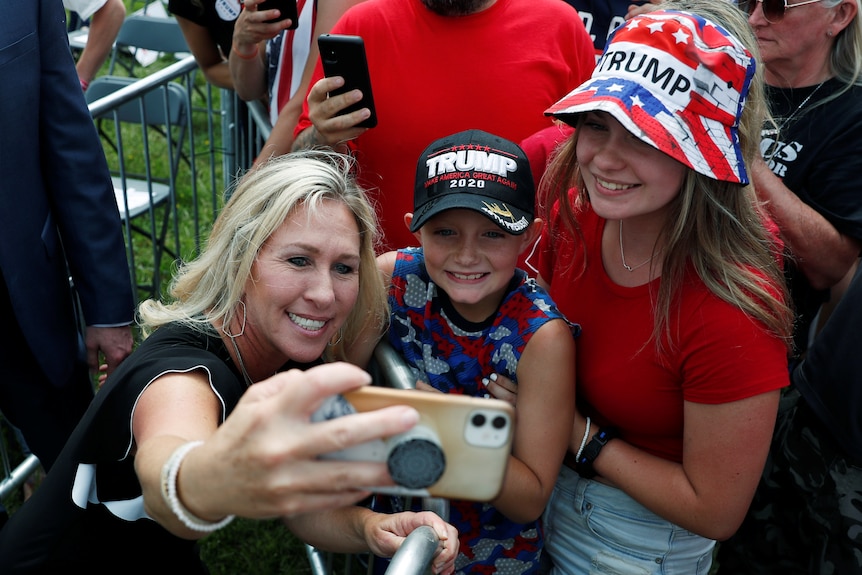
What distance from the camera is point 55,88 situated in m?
2.53

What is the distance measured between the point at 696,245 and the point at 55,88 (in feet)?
6.53

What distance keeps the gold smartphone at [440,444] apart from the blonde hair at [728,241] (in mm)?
915

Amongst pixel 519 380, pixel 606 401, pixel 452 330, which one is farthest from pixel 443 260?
pixel 606 401

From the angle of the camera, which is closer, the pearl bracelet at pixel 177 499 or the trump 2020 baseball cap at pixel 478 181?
the pearl bracelet at pixel 177 499

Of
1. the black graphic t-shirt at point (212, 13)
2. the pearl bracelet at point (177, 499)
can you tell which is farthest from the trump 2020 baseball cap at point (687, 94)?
the black graphic t-shirt at point (212, 13)

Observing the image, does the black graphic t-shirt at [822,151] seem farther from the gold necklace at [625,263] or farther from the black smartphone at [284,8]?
the black smartphone at [284,8]

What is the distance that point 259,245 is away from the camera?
1.99 meters

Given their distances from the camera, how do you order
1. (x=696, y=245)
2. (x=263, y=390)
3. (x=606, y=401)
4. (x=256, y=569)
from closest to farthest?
(x=263, y=390) < (x=696, y=245) < (x=606, y=401) < (x=256, y=569)

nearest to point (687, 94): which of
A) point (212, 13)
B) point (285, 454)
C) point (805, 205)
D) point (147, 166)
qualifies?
point (805, 205)

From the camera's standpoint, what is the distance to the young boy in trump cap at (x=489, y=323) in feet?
6.35

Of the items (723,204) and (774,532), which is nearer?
(723,204)

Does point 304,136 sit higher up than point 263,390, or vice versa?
point 263,390

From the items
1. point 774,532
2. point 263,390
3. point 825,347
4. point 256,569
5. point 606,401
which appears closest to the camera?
point 263,390

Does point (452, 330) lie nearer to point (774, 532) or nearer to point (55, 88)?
point (774, 532)
